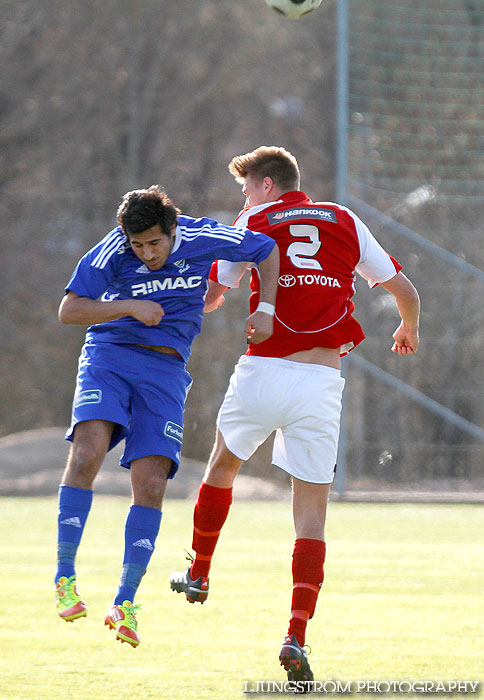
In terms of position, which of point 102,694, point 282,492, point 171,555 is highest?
point 282,492

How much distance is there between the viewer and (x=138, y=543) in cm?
454

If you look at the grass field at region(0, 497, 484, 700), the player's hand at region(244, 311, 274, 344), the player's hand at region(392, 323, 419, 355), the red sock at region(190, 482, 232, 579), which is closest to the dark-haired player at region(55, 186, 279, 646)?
the player's hand at region(244, 311, 274, 344)

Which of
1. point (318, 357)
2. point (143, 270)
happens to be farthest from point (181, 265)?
point (318, 357)

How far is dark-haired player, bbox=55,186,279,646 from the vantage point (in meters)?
4.48

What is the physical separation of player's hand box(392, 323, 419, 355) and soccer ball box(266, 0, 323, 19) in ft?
6.98

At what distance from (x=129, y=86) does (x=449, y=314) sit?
1077 cm

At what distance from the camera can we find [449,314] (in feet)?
51.8

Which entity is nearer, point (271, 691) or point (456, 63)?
point (271, 691)

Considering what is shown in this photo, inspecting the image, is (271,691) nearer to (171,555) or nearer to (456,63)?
(171,555)

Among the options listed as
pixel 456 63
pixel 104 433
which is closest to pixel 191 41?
pixel 456 63

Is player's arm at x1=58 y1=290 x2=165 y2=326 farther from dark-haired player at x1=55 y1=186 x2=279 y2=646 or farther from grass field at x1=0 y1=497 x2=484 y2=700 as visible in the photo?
grass field at x1=0 y1=497 x2=484 y2=700

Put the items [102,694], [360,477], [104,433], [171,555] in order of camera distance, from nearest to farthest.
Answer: [102,694] < [104,433] < [171,555] < [360,477]

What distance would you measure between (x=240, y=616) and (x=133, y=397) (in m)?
1.96

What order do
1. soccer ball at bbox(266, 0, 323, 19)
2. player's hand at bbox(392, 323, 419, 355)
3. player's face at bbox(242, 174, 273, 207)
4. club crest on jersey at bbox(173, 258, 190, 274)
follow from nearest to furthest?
1. club crest on jersey at bbox(173, 258, 190, 274)
2. player's face at bbox(242, 174, 273, 207)
3. player's hand at bbox(392, 323, 419, 355)
4. soccer ball at bbox(266, 0, 323, 19)
